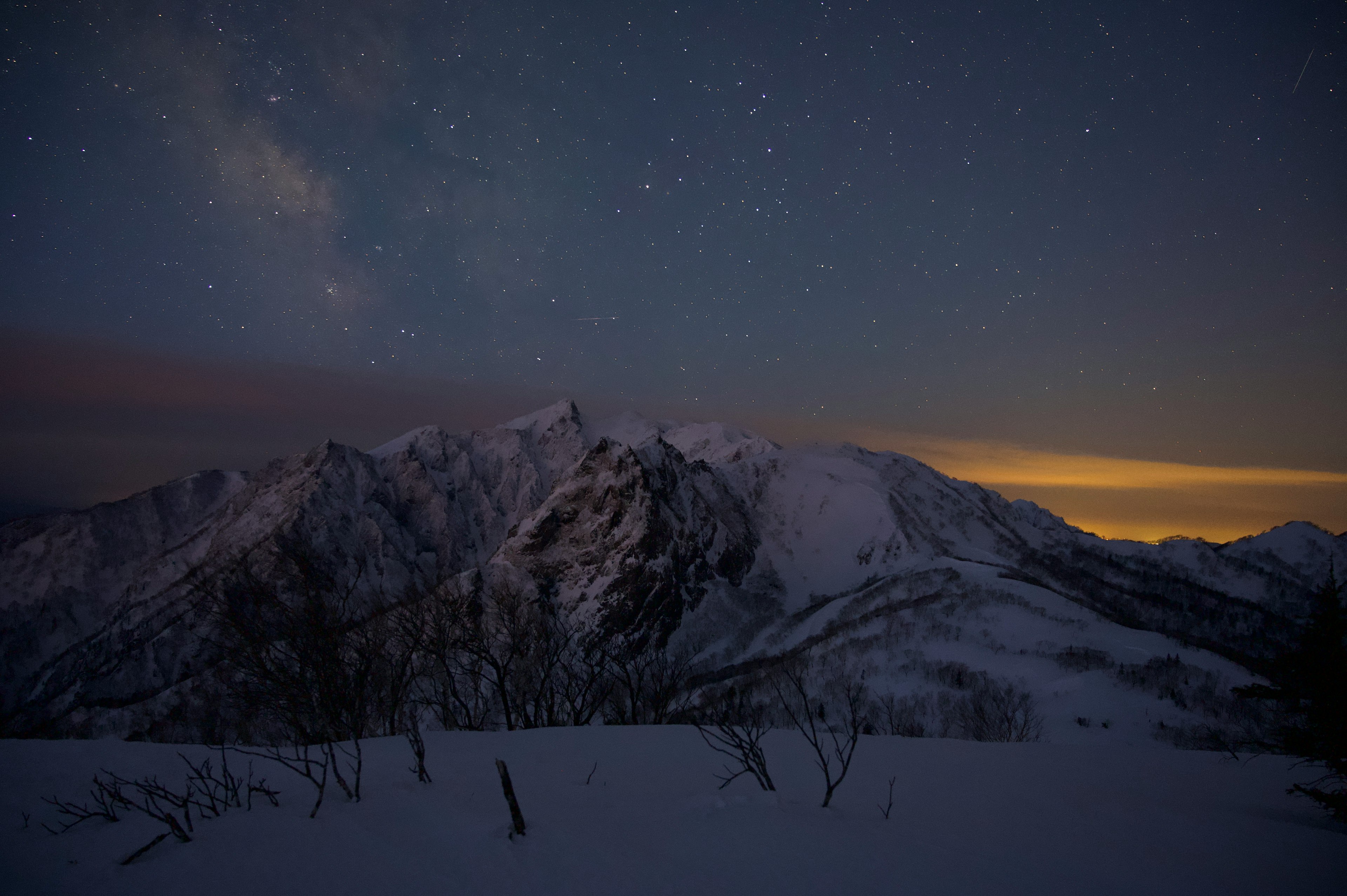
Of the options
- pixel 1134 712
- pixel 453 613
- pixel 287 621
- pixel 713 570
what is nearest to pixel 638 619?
pixel 713 570

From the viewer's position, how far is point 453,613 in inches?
908

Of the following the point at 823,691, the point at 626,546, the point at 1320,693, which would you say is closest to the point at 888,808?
the point at 1320,693

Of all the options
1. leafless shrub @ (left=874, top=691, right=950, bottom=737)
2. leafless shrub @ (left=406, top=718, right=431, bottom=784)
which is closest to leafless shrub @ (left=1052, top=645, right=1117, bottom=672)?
leafless shrub @ (left=874, top=691, right=950, bottom=737)

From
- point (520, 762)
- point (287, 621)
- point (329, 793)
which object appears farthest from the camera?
point (287, 621)

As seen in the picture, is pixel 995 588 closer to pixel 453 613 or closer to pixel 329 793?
pixel 453 613

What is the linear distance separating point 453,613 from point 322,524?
206562mm

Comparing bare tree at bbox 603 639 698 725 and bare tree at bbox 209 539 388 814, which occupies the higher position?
bare tree at bbox 209 539 388 814

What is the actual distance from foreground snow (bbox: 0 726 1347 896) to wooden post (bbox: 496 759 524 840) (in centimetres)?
21

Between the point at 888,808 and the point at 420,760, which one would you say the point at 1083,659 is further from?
the point at 420,760

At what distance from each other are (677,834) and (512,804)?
79.7 inches

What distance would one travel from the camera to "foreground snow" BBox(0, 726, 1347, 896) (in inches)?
221

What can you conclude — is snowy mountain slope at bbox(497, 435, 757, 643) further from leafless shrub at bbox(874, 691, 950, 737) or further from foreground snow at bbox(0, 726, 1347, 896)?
foreground snow at bbox(0, 726, 1347, 896)

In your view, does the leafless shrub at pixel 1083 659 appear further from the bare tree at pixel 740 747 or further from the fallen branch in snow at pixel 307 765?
the fallen branch in snow at pixel 307 765

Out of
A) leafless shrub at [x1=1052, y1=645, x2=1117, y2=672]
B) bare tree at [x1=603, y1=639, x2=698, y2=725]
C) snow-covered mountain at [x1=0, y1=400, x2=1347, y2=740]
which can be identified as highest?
bare tree at [x1=603, y1=639, x2=698, y2=725]
